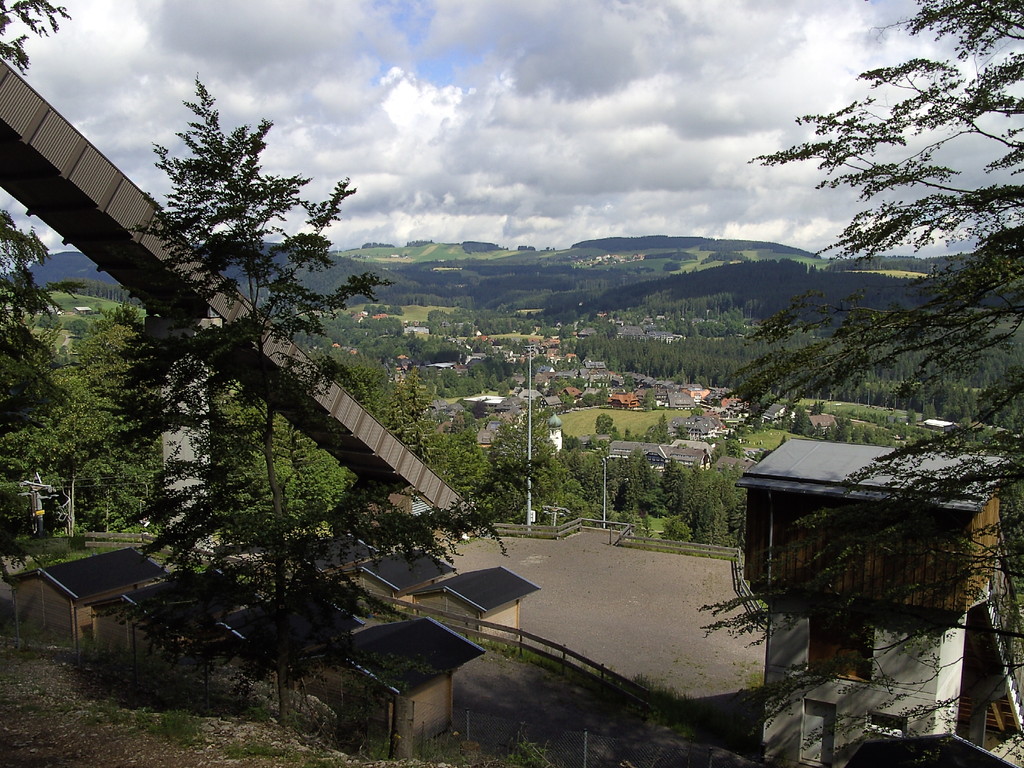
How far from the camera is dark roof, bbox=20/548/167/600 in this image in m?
14.3

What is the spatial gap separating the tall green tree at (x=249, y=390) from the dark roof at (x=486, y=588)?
25.8ft

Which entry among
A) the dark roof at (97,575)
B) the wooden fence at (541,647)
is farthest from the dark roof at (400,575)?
the dark roof at (97,575)

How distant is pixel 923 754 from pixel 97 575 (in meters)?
14.0

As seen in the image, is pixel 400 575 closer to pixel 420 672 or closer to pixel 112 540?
pixel 420 672

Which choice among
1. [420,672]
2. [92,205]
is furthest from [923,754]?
[92,205]

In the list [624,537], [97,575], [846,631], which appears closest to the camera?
[846,631]

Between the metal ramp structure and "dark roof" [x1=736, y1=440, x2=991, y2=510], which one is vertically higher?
the metal ramp structure

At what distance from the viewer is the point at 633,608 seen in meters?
20.1

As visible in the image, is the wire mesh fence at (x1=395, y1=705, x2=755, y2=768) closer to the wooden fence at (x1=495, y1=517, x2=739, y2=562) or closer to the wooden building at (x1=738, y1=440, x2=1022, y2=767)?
the wooden building at (x1=738, y1=440, x2=1022, y2=767)

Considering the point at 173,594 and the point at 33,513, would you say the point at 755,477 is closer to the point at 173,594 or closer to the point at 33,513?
the point at 173,594

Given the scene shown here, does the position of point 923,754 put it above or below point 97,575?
above

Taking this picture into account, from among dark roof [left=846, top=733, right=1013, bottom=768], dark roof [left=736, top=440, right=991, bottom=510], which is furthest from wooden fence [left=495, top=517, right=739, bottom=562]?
dark roof [left=846, top=733, right=1013, bottom=768]

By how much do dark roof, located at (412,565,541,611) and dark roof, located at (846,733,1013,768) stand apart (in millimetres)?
9483

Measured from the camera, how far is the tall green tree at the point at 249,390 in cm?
810
